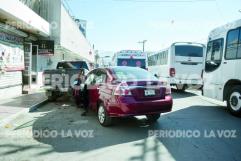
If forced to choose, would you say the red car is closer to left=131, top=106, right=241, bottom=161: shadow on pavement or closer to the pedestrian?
left=131, top=106, right=241, bottom=161: shadow on pavement

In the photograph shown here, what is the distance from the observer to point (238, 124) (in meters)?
6.95

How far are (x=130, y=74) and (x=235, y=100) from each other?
3985 millimetres

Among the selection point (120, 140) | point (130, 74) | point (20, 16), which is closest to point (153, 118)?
point (130, 74)

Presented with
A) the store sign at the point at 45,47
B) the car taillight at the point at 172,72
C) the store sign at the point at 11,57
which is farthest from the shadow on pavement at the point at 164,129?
the store sign at the point at 45,47

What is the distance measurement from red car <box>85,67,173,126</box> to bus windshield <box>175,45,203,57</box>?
→ 8395 mm

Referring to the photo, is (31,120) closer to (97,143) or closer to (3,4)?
(97,143)

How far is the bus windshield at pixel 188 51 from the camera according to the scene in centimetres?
1487

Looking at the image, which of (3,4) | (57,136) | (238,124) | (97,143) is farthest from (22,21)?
(238,124)

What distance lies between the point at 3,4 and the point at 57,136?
618 cm

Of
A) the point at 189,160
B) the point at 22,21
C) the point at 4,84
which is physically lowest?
the point at 189,160

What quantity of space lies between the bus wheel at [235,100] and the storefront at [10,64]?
9407 millimetres

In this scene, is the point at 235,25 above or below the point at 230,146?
above

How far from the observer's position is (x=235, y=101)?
27.0 feet

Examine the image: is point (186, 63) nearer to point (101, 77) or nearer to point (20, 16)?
point (101, 77)
